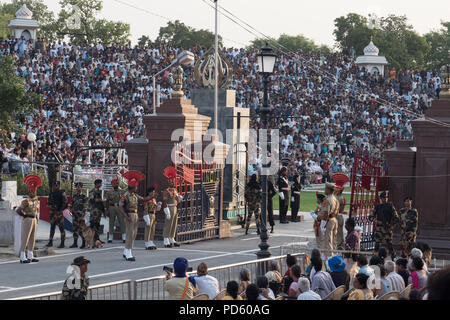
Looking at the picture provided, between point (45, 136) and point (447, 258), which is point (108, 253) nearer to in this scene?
point (447, 258)

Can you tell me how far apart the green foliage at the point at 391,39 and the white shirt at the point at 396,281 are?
76.3 m

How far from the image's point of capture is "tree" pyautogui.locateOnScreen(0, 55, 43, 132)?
26562 mm

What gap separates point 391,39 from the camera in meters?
88.3

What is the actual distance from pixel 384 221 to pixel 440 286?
1448 cm

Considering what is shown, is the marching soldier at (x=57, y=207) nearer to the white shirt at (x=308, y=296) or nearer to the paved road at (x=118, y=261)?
the paved road at (x=118, y=261)

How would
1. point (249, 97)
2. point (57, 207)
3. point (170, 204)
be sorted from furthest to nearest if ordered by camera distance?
point (249, 97) → point (57, 207) → point (170, 204)

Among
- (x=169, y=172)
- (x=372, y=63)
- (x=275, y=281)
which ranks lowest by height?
(x=275, y=281)

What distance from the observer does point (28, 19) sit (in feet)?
194

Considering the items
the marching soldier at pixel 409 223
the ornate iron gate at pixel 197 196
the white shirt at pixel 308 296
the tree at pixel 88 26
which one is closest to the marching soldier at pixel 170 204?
the ornate iron gate at pixel 197 196

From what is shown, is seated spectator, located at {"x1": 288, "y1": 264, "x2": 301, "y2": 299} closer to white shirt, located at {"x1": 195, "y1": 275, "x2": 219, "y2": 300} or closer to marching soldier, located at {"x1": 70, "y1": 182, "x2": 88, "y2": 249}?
white shirt, located at {"x1": 195, "y1": 275, "x2": 219, "y2": 300}

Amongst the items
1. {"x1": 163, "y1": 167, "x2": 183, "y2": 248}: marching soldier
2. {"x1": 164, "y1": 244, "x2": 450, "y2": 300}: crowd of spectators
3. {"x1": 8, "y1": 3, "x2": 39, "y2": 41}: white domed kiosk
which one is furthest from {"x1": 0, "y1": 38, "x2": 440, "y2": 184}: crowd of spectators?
{"x1": 164, "y1": 244, "x2": 450, "y2": 300}: crowd of spectators

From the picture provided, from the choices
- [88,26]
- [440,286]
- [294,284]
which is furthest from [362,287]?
[88,26]

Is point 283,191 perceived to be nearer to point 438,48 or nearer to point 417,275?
point 417,275
